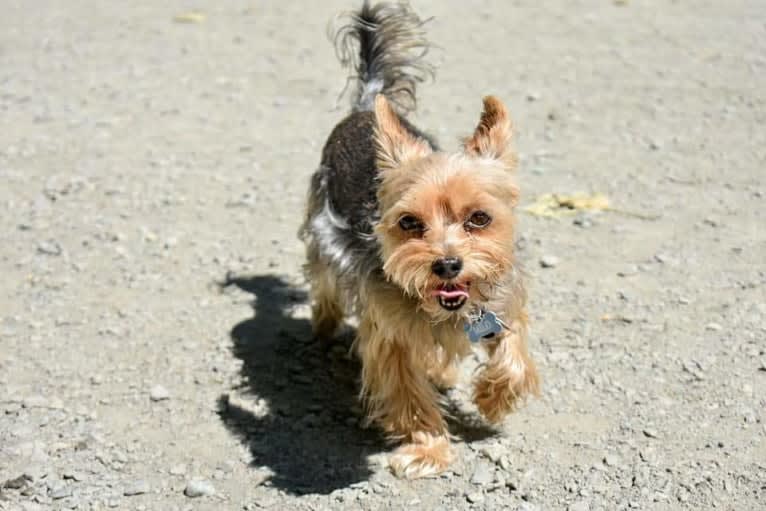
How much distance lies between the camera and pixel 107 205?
24.9ft

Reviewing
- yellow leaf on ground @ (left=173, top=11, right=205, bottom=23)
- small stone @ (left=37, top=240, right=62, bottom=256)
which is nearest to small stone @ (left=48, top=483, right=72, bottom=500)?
small stone @ (left=37, top=240, right=62, bottom=256)

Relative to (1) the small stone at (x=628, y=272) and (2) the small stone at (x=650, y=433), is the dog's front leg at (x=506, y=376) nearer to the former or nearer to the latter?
(2) the small stone at (x=650, y=433)

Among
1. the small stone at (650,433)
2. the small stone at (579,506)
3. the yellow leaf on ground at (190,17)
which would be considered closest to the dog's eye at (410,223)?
the small stone at (579,506)

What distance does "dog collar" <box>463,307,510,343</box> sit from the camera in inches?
176

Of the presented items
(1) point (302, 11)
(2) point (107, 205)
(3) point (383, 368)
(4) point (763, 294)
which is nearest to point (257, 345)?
(3) point (383, 368)

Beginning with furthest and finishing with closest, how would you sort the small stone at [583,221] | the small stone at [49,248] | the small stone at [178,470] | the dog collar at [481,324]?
the small stone at [49,248]
the small stone at [583,221]
the small stone at [178,470]
the dog collar at [481,324]

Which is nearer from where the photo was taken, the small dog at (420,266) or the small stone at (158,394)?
→ the small dog at (420,266)

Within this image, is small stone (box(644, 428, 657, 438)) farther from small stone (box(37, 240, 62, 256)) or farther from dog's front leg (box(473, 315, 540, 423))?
small stone (box(37, 240, 62, 256))

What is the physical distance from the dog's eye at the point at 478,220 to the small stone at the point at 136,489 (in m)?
1.94

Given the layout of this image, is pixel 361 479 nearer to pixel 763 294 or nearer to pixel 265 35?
pixel 763 294

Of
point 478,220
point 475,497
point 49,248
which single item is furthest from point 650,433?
point 49,248

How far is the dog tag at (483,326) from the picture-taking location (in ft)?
14.7

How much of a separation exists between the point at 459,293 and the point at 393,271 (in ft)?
0.96

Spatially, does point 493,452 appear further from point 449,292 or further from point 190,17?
point 190,17
